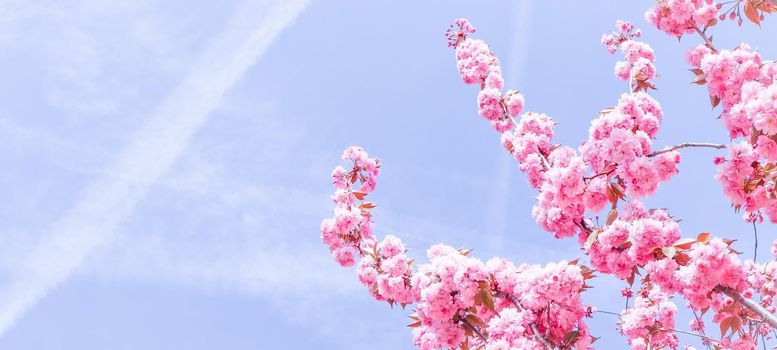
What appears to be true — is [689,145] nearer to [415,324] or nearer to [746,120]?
[746,120]

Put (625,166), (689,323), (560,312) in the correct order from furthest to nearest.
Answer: (689,323) → (560,312) → (625,166)

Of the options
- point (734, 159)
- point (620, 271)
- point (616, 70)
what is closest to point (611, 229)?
point (620, 271)

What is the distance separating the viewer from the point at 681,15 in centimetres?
600

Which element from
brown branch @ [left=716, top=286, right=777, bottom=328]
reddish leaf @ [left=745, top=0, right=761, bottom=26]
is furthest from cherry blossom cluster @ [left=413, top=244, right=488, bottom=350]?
reddish leaf @ [left=745, top=0, right=761, bottom=26]

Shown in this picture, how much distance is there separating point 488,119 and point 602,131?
366cm

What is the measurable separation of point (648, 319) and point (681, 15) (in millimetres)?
3440

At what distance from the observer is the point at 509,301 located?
5363 millimetres

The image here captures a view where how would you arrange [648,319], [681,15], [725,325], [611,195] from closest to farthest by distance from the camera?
[611,195]
[725,325]
[681,15]
[648,319]

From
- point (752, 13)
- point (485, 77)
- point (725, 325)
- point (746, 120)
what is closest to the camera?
point (746, 120)

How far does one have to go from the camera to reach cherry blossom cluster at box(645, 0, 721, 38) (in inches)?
231

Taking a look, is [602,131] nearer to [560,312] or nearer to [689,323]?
[560,312]

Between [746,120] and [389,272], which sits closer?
[746,120]

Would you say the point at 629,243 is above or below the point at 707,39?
below

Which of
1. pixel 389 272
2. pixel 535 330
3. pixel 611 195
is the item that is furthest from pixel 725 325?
pixel 389 272
